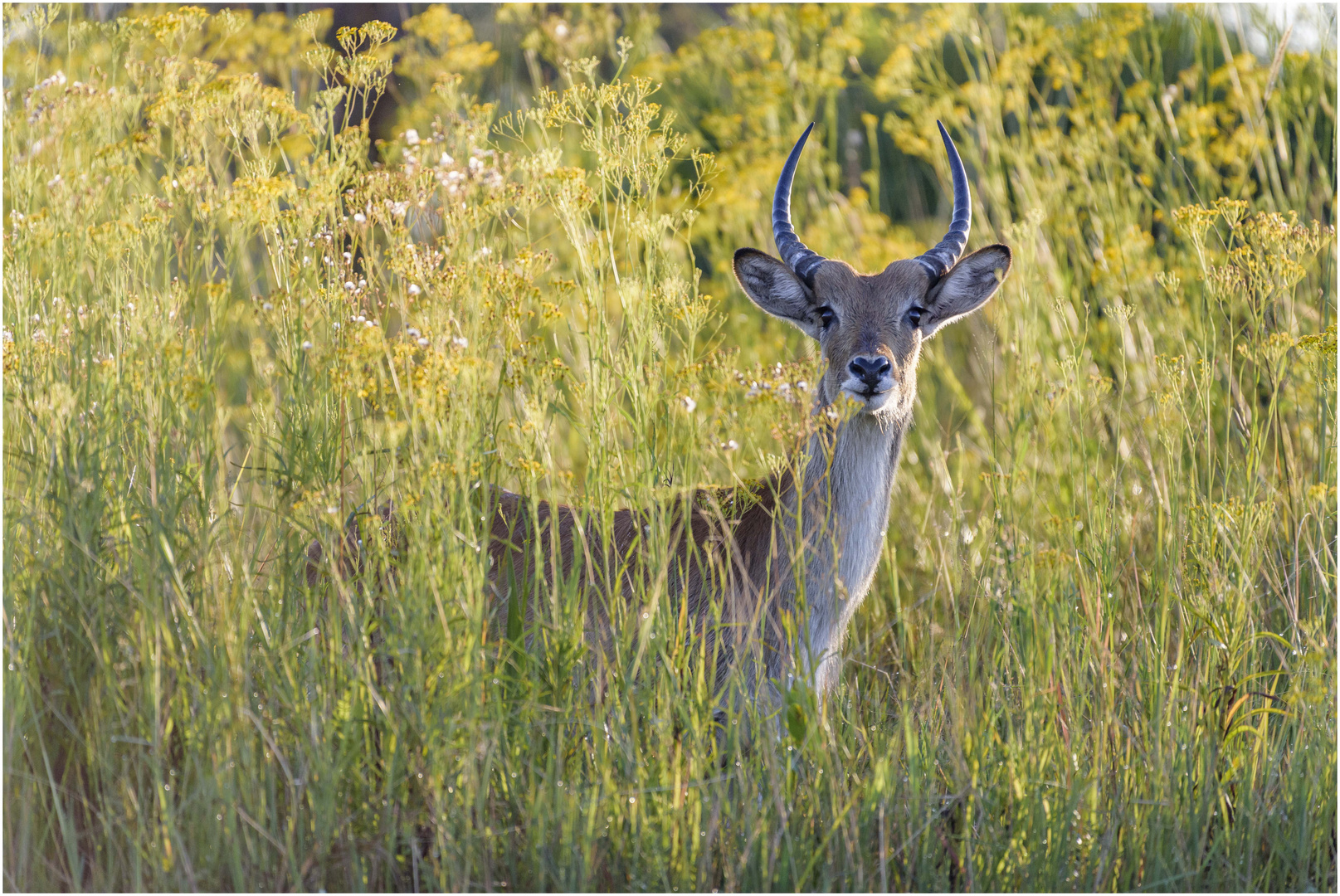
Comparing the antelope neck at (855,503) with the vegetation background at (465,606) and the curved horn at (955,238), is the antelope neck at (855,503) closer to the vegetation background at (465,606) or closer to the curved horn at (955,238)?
the vegetation background at (465,606)

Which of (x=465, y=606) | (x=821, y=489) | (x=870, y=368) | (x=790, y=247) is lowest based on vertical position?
(x=465, y=606)

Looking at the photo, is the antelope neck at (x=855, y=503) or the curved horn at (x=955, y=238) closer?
the antelope neck at (x=855, y=503)

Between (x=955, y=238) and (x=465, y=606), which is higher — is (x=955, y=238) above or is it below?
above

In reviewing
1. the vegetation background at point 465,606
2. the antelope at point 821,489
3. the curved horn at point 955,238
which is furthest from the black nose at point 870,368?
the curved horn at point 955,238

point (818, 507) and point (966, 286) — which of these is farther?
point (966, 286)

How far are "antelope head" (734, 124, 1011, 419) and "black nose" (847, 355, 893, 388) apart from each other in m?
0.28

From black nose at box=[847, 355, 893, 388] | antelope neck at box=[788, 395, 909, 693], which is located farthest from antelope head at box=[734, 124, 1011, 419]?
black nose at box=[847, 355, 893, 388]

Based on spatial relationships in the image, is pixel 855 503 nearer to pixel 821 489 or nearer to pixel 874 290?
pixel 821 489

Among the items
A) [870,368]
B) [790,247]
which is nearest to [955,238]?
[790,247]

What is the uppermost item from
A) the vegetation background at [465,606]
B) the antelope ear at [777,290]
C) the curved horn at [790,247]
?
the curved horn at [790,247]

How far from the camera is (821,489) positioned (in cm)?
480

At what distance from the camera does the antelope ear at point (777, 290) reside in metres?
4.95

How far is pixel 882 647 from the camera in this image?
536 centimetres

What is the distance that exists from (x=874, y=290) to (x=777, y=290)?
1.37 ft
